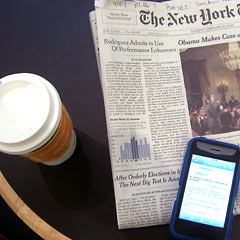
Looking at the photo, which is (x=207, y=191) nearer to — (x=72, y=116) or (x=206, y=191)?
(x=206, y=191)

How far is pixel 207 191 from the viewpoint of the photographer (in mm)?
365

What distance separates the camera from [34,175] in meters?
0.38

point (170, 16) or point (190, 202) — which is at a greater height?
point (170, 16)

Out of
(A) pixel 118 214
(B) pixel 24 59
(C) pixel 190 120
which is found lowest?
(A) pixel 118 214

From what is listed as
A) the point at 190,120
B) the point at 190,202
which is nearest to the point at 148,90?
the point at 190,120

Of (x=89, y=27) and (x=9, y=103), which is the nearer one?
(x=9, y=103)

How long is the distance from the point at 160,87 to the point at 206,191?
0.18 metres

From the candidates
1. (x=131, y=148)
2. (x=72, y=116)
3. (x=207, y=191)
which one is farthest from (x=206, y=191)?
(x=72, y=116)

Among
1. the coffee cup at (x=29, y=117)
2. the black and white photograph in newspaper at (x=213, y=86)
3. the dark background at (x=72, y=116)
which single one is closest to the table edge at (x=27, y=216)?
the dark background at (x=72, y=116)

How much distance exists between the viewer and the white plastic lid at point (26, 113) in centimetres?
28

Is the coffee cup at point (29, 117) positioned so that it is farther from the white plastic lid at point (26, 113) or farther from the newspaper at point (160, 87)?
the newspaper at point (160, 87)

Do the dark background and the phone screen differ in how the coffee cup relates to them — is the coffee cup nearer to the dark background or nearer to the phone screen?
the dark background

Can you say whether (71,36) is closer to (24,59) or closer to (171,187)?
(24,59)

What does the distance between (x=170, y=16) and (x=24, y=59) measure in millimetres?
262
